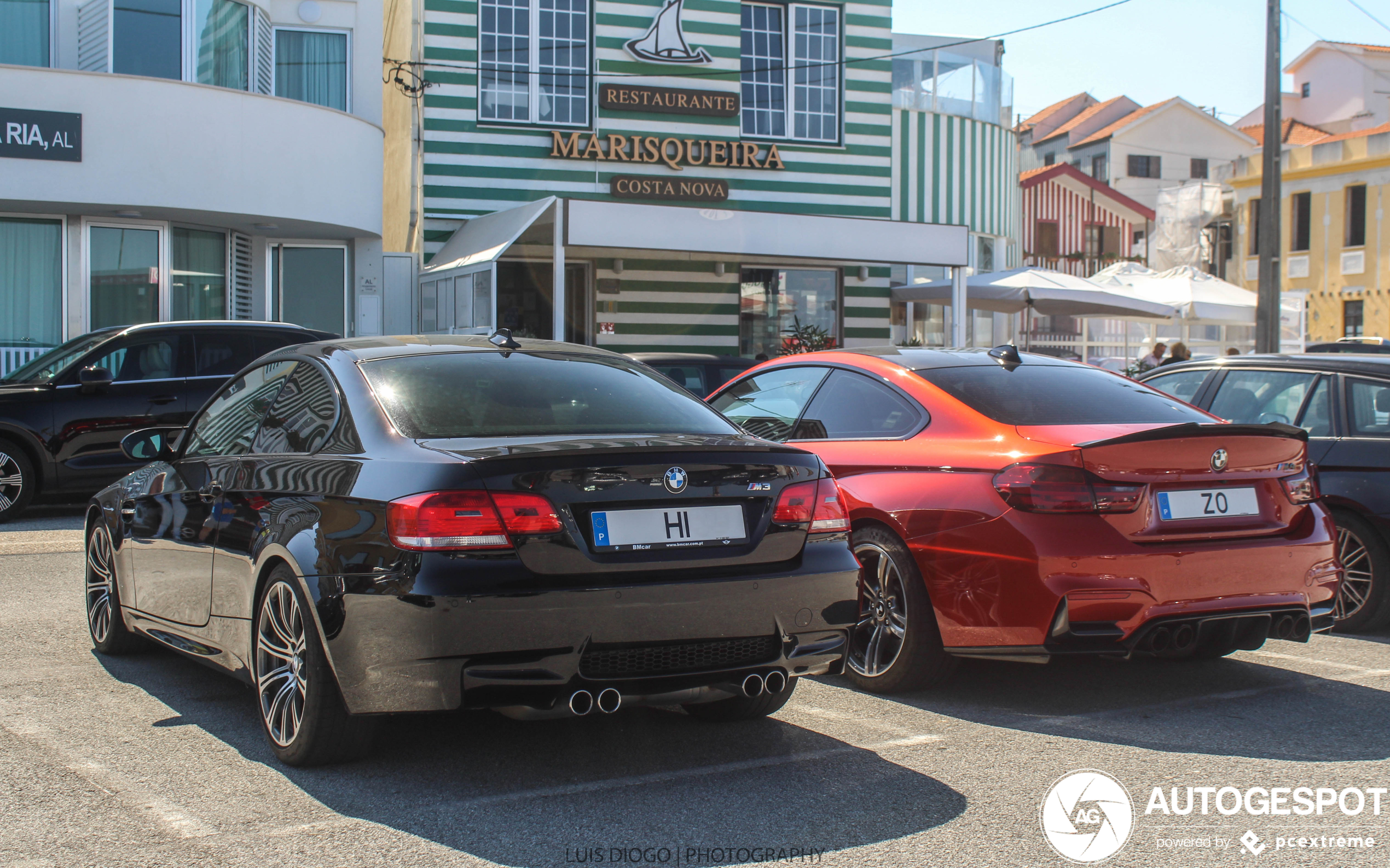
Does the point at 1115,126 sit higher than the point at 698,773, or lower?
higher

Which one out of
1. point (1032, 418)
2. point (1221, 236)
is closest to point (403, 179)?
point (1032, 418)

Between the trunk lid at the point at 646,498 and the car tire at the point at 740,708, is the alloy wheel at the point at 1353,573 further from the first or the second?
the trunk lid at the point at 646,498

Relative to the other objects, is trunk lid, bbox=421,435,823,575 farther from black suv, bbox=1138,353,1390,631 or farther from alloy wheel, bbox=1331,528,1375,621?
alloy wheel, bbox=1331,528,1375,621

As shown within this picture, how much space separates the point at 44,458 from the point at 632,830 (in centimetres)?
922

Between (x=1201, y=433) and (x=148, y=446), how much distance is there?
13.9 ft

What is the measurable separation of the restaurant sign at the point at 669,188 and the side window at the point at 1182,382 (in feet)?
45.3

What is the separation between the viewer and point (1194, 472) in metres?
5.02

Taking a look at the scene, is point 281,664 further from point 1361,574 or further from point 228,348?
point 228,348

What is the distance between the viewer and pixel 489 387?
4621mm

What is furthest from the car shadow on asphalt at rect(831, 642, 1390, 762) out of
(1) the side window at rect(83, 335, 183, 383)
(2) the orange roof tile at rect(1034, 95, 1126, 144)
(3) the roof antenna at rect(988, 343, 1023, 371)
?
(2) the orange roof tile at rect(1034, 95, 1126, 144)

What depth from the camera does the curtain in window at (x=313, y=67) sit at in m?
19.1

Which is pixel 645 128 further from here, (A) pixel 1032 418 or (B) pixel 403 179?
(A) pixel 1032 418

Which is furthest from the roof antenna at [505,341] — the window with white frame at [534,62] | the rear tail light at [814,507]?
the window with white frame at [534,62]

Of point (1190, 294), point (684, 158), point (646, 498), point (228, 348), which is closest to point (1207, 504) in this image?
point (646, 498)
